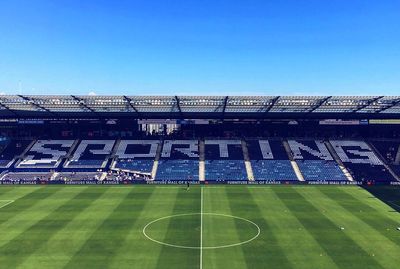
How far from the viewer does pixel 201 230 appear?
3441cm

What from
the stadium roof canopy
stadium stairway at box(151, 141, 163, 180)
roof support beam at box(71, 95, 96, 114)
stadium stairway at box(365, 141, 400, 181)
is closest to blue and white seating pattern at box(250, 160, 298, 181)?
the stadium roof canopy

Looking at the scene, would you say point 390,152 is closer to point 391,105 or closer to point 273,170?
point 391,105

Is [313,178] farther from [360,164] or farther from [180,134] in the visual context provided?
[180,134]

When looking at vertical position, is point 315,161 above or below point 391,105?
below

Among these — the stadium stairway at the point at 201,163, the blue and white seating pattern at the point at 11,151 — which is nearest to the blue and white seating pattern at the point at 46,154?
the blue and white seating pattern at the point at 11,151

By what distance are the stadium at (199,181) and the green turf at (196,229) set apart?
169 millimetres

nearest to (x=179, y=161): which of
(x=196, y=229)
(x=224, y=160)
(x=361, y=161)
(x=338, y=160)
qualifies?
(x=224, y=160)

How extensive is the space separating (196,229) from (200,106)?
3257 cm

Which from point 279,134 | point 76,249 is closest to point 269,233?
point 76,249

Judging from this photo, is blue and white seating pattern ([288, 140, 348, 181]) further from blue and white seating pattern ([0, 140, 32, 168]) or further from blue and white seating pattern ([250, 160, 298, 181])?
blue and white seating pattern ([0, 140, 32, 168])

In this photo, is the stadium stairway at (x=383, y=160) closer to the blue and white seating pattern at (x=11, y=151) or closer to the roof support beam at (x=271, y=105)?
the roof support beam at (x=271, y=105)

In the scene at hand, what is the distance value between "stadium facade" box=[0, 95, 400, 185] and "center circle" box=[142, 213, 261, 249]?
20.6 m

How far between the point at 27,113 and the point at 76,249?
1870 inches

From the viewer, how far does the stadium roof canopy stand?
5984 centimetres
